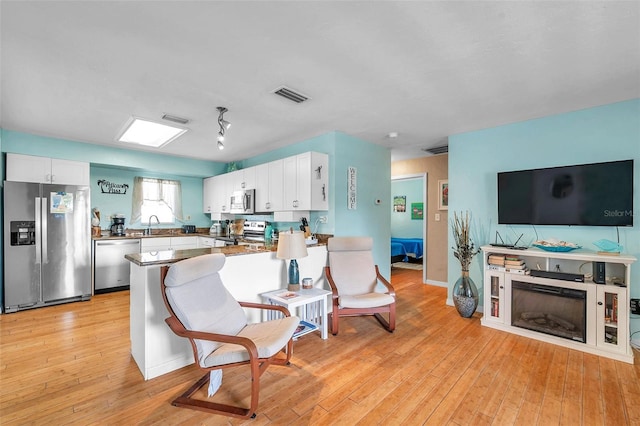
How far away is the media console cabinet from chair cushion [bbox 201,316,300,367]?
2.47m

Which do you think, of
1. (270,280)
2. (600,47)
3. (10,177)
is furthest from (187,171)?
(600,47)

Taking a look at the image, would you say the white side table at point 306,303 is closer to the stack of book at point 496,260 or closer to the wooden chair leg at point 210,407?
the wooden chair leg at point 210,407

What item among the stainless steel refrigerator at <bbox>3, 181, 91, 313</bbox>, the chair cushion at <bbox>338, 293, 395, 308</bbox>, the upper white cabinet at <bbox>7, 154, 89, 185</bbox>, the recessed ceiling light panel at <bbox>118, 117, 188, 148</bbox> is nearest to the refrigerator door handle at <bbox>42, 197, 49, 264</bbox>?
the stainless steel refrigerator at <bbox>3, 181, 91, 313</bbox>

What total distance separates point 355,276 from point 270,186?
1.97m

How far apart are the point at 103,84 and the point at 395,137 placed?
134 inches

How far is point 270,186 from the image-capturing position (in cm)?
451

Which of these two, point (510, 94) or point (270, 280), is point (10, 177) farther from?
point (510, 94)

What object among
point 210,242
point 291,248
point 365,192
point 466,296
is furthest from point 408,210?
point 291,248

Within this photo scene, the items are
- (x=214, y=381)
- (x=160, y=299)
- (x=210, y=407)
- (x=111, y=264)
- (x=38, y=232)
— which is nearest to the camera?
(x=210, y=407)

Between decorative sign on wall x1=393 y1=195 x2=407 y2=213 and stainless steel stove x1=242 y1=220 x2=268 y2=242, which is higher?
decorative sign on wall x1=393 y1=195 x2=407 y2=213

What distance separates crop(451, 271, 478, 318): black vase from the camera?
3576 mm

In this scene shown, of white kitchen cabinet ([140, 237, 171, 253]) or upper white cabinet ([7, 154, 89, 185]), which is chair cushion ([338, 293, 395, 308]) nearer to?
white kitchen cabinet ([140, 237, 171, 253])

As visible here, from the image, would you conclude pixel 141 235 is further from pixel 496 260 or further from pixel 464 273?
pixel 496 260

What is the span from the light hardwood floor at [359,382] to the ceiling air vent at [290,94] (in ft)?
8.09
